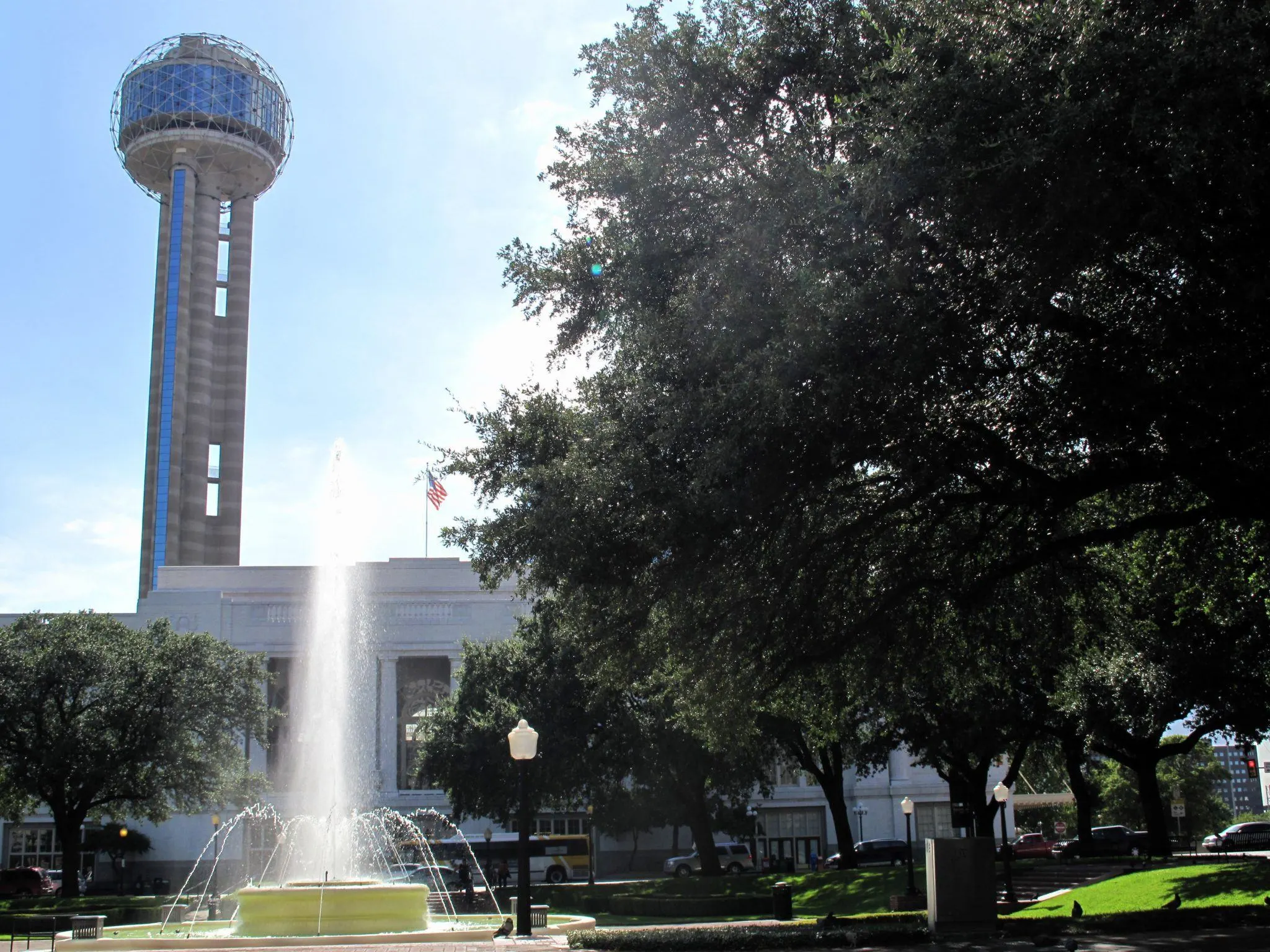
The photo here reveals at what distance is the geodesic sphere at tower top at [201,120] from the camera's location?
4316 inches

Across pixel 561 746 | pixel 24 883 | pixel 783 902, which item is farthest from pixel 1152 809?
pixel 24 883

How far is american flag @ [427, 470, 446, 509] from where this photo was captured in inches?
2498

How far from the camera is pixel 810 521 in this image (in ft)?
64.6

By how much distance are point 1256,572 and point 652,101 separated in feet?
46.3

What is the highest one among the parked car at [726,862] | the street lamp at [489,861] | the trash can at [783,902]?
the trash can at [783,902]

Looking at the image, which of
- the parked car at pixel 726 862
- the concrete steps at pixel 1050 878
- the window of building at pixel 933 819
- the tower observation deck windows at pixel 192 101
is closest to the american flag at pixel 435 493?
the parked car at pixel 726 862

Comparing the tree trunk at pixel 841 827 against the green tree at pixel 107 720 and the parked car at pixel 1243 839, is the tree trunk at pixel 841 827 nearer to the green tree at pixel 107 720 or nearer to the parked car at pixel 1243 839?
the parked car at pixel 1243 839

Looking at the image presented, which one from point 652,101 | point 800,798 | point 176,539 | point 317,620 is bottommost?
point 800,798

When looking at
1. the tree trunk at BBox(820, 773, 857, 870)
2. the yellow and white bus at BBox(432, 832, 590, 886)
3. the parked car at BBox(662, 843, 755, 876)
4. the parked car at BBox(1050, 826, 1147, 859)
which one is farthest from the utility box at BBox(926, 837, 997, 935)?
the parked car at BBox(662, 843, 755, 876)

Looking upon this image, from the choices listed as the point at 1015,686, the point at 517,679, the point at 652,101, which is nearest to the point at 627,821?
the point at 517,679

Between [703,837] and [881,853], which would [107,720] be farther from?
[881,853]

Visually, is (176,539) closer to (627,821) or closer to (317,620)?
(627,821)

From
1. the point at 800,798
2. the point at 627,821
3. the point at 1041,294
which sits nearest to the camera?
the point at 1041,294

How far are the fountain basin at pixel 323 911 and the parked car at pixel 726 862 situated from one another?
41.2 meters
